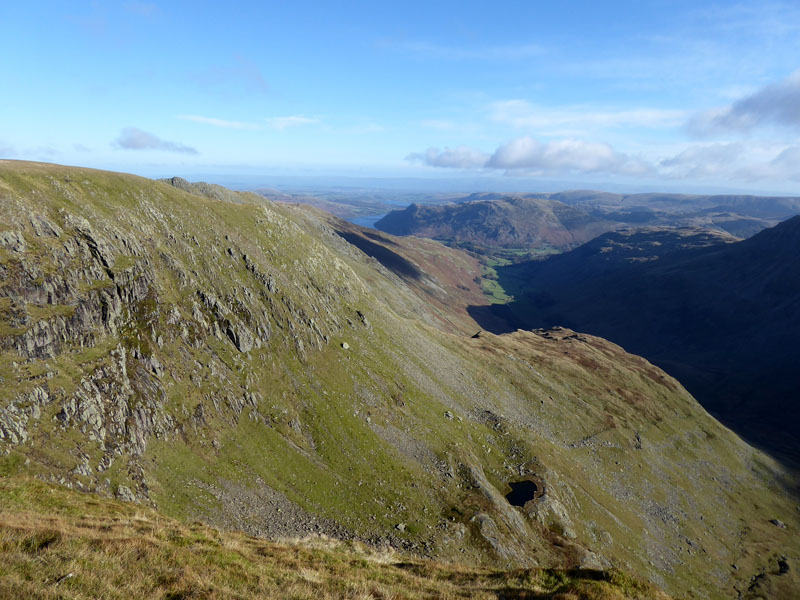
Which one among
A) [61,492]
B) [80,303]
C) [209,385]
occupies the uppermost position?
[80,303]

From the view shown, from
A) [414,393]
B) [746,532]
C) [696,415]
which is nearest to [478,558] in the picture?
[414,393]

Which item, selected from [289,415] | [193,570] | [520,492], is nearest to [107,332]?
[289,415]

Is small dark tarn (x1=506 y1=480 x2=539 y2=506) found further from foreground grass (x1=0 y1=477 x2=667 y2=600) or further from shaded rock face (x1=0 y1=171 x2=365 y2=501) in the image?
foreground grass (x1=0 y1=477 x2=667 y2=600)

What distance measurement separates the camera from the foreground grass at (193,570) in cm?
1392

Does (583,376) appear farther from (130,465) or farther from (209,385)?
(130,465)

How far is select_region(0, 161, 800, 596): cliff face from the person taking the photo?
175ft

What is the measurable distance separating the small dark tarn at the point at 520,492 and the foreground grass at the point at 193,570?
59.0 metres

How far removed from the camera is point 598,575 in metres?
22.1

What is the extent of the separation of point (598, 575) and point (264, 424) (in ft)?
195

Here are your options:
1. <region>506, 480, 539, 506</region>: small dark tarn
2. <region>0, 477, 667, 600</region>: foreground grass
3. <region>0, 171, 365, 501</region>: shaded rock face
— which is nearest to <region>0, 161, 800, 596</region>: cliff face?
<region>0, 171, 365, 501</region>: shaded rock face

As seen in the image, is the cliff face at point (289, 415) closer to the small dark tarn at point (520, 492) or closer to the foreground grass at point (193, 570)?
the small dark tarn at point (520, 492)

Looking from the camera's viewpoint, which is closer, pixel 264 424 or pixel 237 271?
pixel 264 424

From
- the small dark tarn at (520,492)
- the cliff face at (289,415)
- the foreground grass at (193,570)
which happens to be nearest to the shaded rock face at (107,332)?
the cliff face at (289,415)

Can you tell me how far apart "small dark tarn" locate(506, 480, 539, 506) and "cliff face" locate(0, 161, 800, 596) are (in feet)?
4.19
